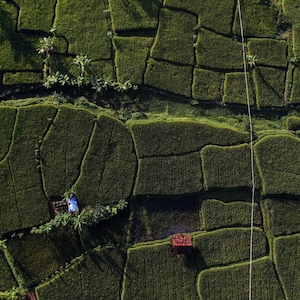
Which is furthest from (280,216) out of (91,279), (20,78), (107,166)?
(20,78)

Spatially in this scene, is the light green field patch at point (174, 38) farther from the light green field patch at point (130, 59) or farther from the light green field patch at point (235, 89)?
the light green field patch at point (235, 89)

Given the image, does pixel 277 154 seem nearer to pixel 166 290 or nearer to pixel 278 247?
pixel 278 247

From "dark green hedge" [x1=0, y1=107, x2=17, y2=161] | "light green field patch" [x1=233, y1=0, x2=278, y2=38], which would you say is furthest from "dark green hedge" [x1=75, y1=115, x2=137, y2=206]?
"light green field patch" [x1=233, y1=0, x2=278, y2=38]

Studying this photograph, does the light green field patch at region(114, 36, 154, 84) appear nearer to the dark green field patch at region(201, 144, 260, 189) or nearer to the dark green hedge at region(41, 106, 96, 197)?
the dark green hedge at region(41, 106, 96, 197)

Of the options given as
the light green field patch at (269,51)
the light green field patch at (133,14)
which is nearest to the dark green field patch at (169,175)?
the light green field patch at (269,51)

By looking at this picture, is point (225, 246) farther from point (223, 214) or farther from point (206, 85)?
point (206, 85)

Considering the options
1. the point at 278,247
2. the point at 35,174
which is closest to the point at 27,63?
the point at 35,174
